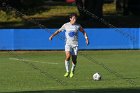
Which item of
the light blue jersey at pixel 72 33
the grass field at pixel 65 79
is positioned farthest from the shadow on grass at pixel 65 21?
the light blue jersey at pixel 72 33

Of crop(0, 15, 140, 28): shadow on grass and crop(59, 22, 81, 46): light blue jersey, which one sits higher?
crop(59, 22, 81, 46): light blue jersey

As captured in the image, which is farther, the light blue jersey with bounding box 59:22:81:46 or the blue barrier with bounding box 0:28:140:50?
the blue barrier with bounding box 0:28:140:50

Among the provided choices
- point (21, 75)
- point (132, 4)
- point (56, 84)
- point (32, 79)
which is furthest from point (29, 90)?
point (132, 4)

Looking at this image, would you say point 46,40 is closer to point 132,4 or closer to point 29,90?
point 29,90

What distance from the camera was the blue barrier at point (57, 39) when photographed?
37125 mm

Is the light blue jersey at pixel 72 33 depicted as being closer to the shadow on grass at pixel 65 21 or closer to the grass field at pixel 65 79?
the grass field at pixel 65 79

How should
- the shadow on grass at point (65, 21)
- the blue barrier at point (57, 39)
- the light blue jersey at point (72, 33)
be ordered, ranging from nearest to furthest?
the light blue jersey at point (72, 33) → the blue barrier at point (57, 39) → the shadow on grass at point (65, 21)

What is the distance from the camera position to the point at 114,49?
3822cm

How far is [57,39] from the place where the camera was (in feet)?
123

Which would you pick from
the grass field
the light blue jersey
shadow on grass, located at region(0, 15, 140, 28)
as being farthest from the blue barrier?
the light blue jersey

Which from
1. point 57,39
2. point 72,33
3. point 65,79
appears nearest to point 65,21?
point 57,39

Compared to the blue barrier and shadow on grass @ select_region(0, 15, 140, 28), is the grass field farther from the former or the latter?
shadow on grass @ select_region(0, 15, 140, 28)

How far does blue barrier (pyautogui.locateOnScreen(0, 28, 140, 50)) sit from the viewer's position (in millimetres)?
37125

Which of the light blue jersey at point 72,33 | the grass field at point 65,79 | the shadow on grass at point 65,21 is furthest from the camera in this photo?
the shadow on grass at point 65,21
